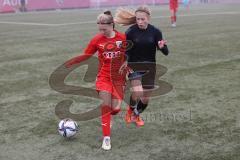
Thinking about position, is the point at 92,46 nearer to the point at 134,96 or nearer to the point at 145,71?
the point at 145,71

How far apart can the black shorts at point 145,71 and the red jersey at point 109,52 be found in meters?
0.35

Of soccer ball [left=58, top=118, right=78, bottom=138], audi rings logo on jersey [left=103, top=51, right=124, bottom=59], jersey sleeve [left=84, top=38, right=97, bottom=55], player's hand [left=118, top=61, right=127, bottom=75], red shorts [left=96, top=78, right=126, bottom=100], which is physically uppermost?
jersey sleeve [left=84, top=38, right=97, bottom=55]

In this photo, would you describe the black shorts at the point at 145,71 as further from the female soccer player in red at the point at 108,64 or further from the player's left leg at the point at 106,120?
the player's left leg at the point at 106,120

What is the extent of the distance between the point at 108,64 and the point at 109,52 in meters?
0.16

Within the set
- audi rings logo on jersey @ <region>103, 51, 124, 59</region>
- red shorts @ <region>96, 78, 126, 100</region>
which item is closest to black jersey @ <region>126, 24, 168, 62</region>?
audi rings logo on jersey @ <region>103, 51, 124, 59</region>

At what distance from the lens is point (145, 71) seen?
5680 millimetres

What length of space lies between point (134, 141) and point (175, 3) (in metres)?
16.2

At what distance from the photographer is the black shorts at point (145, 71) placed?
561cm

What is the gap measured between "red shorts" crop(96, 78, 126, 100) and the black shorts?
1.17 ft

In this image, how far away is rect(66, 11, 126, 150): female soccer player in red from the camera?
503 centimetres

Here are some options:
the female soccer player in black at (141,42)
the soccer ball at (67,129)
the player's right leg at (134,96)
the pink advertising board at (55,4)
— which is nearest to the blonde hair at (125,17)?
the female soccer player in black at (141,42)

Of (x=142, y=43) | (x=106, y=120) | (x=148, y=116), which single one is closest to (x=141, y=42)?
(x=142, y=43)

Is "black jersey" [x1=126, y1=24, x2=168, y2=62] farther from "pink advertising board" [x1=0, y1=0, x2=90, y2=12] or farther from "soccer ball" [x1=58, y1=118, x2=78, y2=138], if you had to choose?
"pink advertising board" [x1=0, y1=0, x2=90, y2=12]

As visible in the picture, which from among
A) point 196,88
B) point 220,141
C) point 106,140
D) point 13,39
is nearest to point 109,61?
point 106,140
